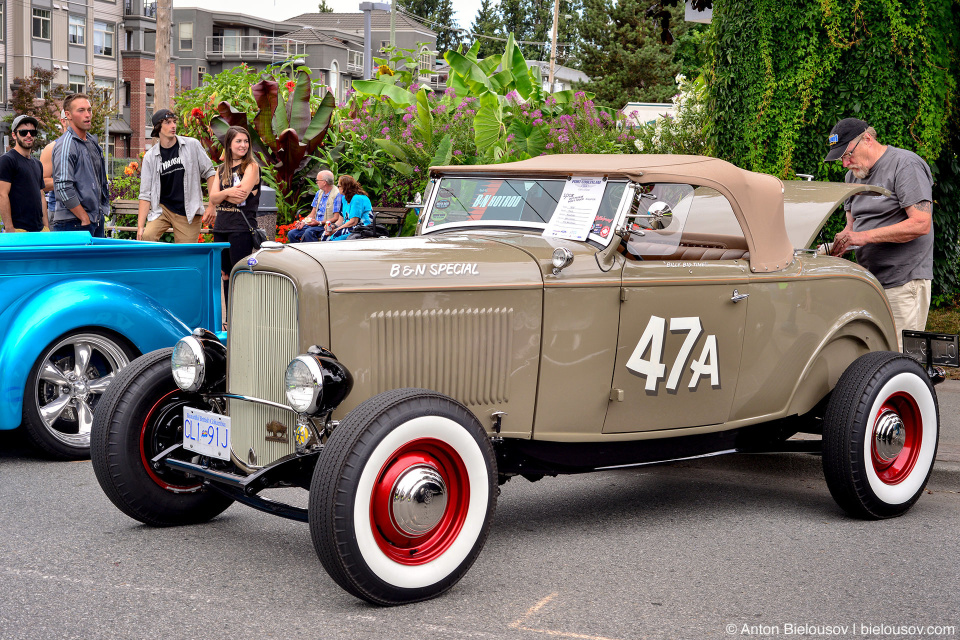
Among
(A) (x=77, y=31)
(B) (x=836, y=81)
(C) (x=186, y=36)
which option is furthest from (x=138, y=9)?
(B) (x=836, y=81)

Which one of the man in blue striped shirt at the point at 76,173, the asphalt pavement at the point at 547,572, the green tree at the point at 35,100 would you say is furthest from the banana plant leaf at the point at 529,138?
the green tree at the point at 35,100

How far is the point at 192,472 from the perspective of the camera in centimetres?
411

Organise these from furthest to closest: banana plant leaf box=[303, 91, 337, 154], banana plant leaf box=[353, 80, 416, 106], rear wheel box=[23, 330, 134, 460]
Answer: banana plant leaf box=[303, 91, 337, 154], banana plant leaf box=[353, 80, 416, 106], rear wheel box=[23, 330, 134, 460]

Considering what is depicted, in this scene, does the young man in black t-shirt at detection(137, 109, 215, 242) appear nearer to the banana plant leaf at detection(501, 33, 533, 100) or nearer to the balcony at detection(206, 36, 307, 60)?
the banana plant leaf at detection(501, 33, 533, 100)

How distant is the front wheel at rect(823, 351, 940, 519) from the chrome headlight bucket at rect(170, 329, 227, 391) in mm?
2963

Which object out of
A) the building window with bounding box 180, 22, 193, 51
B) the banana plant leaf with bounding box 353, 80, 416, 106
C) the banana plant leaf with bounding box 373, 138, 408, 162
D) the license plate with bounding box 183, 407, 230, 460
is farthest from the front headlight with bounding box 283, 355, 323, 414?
the building window with bounding box 180, 22, 193, 51

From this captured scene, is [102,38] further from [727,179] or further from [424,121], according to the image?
[727,179]

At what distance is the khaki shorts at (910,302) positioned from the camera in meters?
5.98

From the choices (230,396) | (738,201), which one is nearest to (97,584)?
(230,396)

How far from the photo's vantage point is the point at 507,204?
4867 mm

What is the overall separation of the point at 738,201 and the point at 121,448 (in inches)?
124

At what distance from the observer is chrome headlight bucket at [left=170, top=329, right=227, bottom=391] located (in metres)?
4.21

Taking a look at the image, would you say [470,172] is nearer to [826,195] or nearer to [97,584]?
[826,195]

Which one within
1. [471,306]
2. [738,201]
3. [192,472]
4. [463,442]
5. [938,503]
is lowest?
[938,503]
